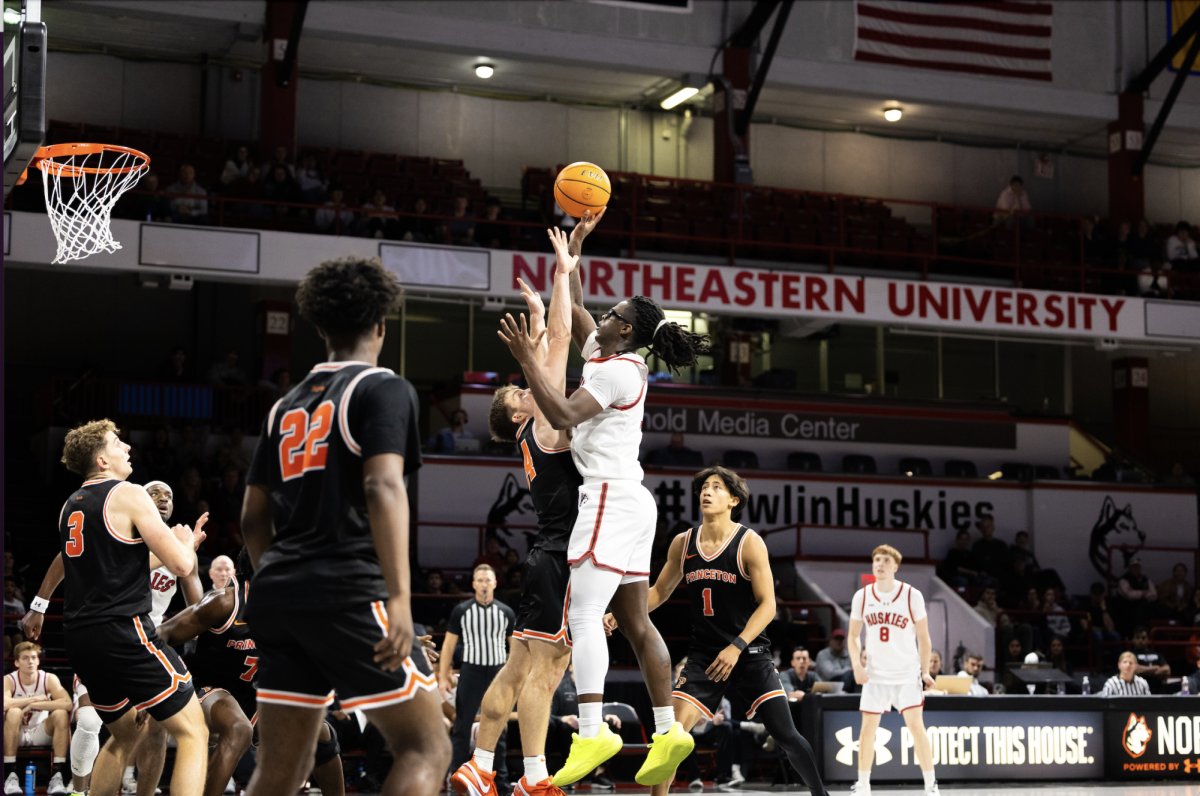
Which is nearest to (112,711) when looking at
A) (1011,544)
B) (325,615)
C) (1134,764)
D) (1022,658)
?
(325,615)

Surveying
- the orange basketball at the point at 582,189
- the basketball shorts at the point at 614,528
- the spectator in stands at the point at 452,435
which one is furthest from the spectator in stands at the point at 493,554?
the basketball shorts at the point at 614,528

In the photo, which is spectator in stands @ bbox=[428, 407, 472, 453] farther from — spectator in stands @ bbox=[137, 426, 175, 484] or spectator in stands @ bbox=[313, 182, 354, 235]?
spectator in stands @ bbox=[137, 426, 175, 484]

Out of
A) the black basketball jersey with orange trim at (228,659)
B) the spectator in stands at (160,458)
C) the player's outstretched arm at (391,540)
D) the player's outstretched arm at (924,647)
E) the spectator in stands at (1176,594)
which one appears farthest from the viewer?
the spectator in stands at (1176,594)

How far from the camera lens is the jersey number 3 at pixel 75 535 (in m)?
6.38

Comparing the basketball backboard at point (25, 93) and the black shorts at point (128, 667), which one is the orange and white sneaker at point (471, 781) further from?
the basketball backboard at point (25, 93)

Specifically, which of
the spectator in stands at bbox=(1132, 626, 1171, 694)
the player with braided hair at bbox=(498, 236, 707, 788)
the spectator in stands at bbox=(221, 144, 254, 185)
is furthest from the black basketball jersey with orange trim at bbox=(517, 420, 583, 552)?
the spectator in stands at bbox=(221, 144, 254, 185)

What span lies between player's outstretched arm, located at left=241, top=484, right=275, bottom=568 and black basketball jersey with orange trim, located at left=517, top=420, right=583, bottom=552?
7.53 feet

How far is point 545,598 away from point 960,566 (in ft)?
50.8

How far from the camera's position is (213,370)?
20484 mm

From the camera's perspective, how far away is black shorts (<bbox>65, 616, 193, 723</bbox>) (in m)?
6.30

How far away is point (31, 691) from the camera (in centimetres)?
1225

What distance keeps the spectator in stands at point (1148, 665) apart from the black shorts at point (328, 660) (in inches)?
564

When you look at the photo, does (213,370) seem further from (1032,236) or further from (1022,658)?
(1032,236)

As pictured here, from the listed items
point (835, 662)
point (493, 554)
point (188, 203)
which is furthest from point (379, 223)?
point (835, 662)
